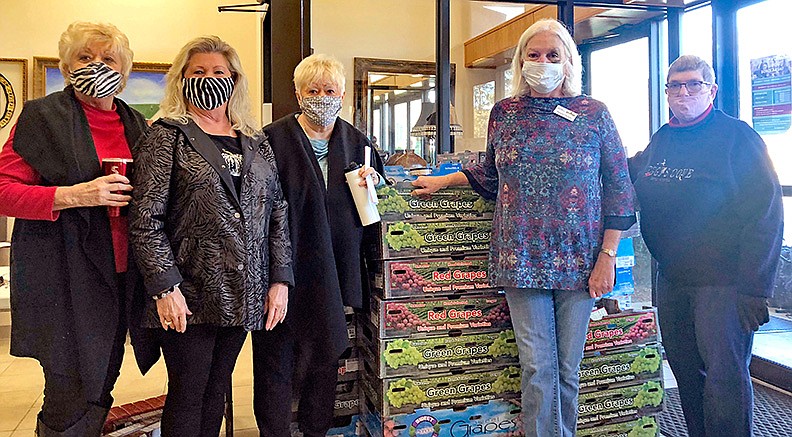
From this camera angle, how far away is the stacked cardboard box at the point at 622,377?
7.04 feet

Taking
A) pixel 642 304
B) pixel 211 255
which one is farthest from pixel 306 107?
pixel 642 304

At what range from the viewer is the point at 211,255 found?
1.55 meters

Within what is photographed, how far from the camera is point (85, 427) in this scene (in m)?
1.59

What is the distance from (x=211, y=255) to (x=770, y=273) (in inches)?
61.8

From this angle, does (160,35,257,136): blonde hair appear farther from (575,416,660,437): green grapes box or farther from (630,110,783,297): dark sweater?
(575,416,660,437): green grapes box

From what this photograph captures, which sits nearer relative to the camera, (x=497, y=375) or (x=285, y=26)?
(x=497, y=375)

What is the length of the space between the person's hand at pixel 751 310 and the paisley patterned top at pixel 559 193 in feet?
1.31

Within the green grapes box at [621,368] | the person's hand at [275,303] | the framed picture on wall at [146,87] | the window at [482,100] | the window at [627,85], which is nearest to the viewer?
the person's hand at [275,303]

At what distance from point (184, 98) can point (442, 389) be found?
4.02ft

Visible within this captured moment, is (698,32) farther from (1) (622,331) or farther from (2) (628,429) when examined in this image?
(2) (628,429)

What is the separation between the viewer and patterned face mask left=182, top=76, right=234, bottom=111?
163cm

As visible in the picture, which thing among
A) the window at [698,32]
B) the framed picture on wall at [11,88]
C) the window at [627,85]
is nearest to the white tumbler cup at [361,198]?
the window at [698,32]

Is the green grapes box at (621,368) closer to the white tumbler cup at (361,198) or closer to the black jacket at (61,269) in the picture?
the white tumbler cup at (361,198)

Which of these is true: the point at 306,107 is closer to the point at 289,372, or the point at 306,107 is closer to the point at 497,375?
the point at 289,372
